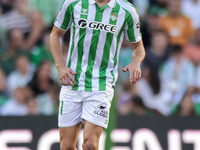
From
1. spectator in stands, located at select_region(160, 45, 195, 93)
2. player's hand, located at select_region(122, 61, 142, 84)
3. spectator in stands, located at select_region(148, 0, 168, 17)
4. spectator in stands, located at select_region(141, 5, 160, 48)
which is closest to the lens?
player's hand, located at select_region(122, 61, 142, 84)

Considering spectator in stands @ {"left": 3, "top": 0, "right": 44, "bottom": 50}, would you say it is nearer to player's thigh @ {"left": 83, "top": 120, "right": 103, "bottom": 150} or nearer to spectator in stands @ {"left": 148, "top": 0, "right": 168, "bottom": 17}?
spectator in stands @ {"left": 148, "top": 0, "right": 168, "bottom": 17}

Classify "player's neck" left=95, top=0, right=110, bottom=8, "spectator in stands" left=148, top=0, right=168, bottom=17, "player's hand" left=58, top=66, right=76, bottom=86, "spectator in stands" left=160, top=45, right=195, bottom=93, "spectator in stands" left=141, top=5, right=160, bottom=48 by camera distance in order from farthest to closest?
"spectator in stands" left=148, top=0, right=168, bottom=17 < "spectator in stands" left=141, top=5, right=160, bottom=48 < "spectator in stands" left=160, top=45, right=195, bottom=93 < "player's neck" left=95, top=0, right=110, bottom=8 < "player's hand" left=58, top=66, right=76, bottom=86

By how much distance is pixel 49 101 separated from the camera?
6.25m

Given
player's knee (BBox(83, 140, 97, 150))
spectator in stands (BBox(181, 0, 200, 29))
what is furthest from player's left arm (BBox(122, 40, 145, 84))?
spectator in stands (BBox(181, 0, 200, 29))

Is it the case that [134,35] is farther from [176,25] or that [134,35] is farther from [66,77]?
[176,25]

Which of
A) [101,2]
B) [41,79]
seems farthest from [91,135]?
[41,79]

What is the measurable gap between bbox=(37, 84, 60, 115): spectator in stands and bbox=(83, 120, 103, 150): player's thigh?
281 centimetres

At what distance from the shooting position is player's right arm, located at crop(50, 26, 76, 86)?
3.45m

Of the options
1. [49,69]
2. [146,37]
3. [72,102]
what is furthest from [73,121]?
[146,37]

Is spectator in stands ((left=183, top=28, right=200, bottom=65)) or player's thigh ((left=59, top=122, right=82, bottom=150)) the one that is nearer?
player's thigh ((left=59, top=122, right=82, bottom=150))

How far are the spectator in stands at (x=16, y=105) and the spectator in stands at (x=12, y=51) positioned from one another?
42cm

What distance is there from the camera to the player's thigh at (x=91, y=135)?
11.2ft

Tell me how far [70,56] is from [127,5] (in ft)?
2.51

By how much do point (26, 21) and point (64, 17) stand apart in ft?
10.0
